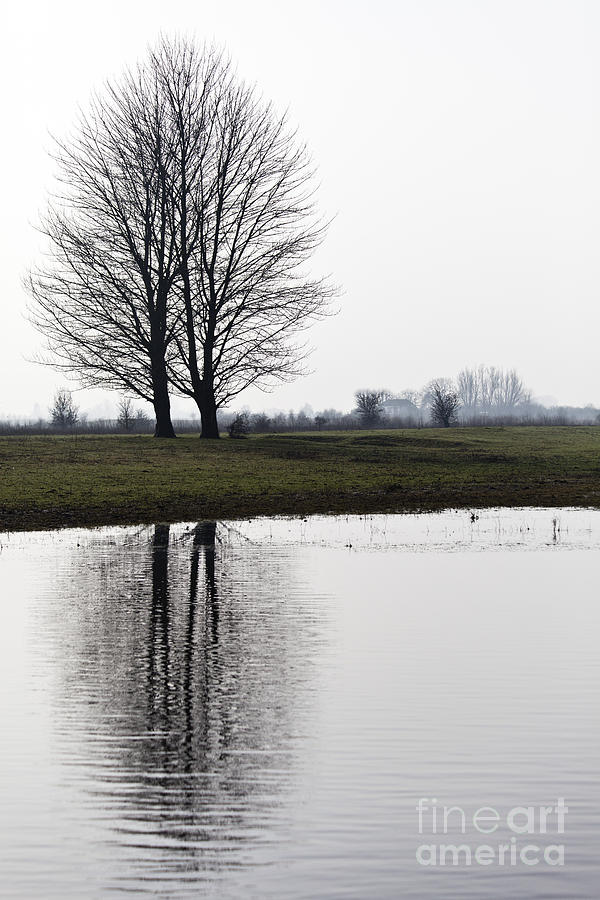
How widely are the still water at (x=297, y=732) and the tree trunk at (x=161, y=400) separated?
3297 cm

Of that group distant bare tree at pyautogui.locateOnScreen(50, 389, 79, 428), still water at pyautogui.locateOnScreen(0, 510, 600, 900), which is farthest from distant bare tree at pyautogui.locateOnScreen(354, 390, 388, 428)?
still water at pyautogui.locateOnScreen(0, 510, 600, 900)

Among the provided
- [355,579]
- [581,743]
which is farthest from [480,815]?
[355,579]

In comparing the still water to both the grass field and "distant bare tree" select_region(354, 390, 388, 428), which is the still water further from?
"distant bare tree" select_region(354, 390, 388, 428)

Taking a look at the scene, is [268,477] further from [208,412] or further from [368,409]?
[368,409]

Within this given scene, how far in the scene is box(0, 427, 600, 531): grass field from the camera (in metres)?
25.1

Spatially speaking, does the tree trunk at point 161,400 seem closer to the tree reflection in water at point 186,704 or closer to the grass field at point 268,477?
the grass field at point 268,477

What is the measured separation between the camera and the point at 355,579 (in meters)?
14.9

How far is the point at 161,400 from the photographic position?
49219mm

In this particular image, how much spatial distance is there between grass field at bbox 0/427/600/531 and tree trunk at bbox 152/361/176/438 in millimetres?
2062

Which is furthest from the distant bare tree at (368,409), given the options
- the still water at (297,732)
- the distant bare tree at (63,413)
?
the still water at (297,732)

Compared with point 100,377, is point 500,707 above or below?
below

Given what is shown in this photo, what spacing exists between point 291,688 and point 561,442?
46741mm

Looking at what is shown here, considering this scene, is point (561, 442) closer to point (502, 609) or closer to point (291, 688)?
point (502, 609)

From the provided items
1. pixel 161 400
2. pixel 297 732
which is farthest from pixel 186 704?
pixel 161 400
